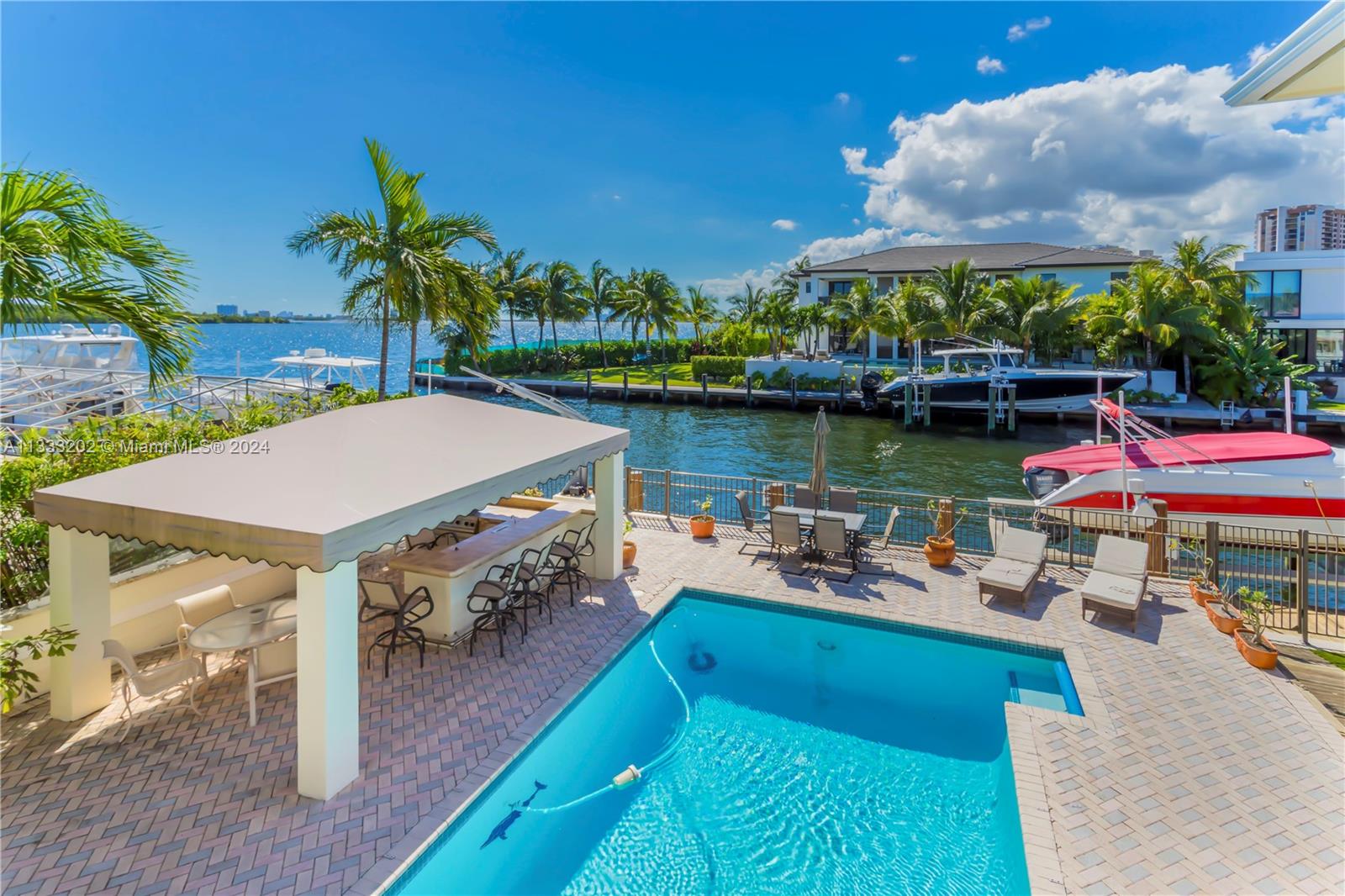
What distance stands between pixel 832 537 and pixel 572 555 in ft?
13.2

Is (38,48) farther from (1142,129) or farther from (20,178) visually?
(1142,129)

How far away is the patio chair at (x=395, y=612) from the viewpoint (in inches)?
291

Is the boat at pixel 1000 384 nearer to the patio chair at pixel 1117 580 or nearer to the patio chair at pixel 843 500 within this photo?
the patio chair at pixel 843 500

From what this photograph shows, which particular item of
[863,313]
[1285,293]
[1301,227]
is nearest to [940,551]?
[863,313]

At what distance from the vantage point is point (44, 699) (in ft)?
21.0

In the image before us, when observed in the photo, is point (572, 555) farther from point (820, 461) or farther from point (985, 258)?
point (985, 258)

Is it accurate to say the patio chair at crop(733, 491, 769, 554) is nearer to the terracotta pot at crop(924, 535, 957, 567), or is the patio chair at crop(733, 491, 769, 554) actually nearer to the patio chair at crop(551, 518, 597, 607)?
the patio chair at crop(551, 518, 597, 607)

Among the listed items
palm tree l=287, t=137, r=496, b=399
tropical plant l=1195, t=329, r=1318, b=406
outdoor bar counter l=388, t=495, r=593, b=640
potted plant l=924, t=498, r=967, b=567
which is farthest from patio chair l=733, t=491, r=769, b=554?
tropical plant l=1195, t=329, r=1318, b=406

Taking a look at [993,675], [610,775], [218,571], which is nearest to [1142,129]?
[993,675]

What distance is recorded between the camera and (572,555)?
9.52 metres

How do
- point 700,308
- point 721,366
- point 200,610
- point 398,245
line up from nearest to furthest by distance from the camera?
1. point 200,610
2. point 398,245
3. point 721,366
4. point 700,308

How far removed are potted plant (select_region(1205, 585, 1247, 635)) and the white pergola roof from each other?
27.9ft

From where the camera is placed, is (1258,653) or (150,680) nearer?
(150,680)

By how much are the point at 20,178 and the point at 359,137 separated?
31.2ft
